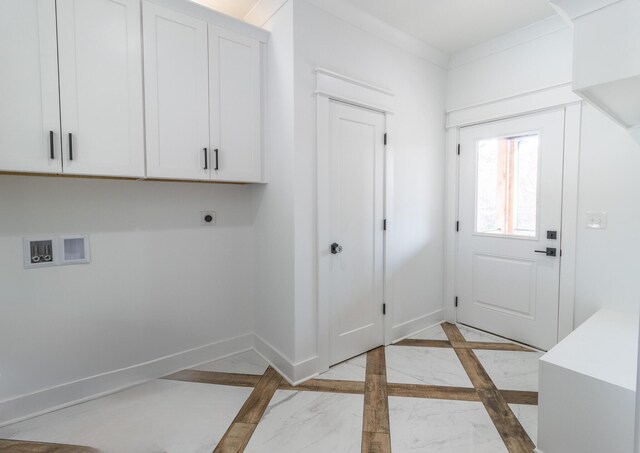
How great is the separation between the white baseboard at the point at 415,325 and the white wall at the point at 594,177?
121 centimetres

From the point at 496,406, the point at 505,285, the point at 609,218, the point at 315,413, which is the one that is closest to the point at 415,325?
the point at 505,285

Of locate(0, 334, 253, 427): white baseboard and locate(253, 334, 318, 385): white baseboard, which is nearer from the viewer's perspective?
locate(0, 334, 253, 427): white baseboard

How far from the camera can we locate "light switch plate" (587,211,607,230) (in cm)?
238

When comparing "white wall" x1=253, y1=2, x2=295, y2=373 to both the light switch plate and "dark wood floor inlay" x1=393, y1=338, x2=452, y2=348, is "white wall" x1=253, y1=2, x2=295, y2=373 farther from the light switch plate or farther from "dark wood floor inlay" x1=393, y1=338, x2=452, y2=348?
the light switch plate

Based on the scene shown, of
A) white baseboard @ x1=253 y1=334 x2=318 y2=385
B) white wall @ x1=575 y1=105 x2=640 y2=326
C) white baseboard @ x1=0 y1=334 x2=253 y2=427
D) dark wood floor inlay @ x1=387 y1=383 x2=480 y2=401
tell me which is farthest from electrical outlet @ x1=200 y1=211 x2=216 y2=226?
white wall @ x1=575 y1=105 x2=640 y2=326

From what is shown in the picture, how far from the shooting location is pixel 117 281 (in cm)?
220

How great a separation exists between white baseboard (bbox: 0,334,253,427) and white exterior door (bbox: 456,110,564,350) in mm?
2435

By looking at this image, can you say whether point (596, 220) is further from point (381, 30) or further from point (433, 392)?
point (381, 30)

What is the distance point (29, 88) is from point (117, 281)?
126 centimetres

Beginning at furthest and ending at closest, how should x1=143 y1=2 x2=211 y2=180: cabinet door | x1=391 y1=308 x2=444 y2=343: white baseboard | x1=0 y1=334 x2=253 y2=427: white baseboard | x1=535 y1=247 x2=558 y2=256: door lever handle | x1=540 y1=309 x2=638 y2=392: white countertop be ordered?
x1=391 y1=308 x2=444 y2=343: white baseboard → x1=535 y1=247 x2=558 y2=256: door lever handle → x1=143 y1=2 x2=211 y2=180: cabinet door → x1=0 y1=334 x2=253 y2=427: white baseboard → x1=540 y1=309 x2=638 y2=392: white countertop

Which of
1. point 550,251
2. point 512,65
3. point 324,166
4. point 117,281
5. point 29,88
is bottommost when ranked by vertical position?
point 117,281

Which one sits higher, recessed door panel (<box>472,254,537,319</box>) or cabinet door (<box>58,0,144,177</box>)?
cabinet door (<box>58,0,144,177</box>)

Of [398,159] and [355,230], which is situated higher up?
[398,159]

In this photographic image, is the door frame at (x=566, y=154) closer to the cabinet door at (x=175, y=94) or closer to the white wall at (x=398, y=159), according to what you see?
the white wall at (x=398, y=159)
